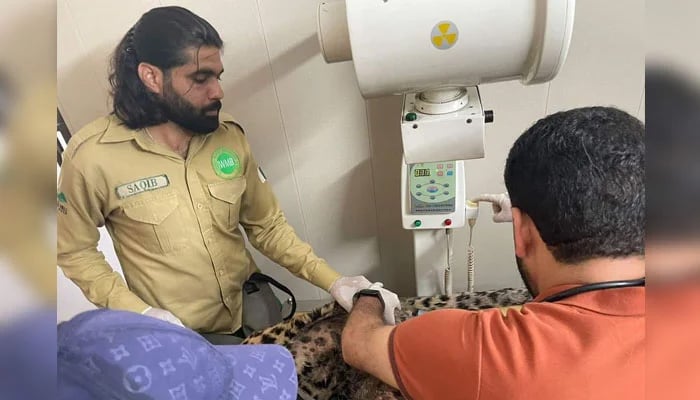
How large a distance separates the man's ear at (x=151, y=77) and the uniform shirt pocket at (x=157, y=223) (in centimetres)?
20

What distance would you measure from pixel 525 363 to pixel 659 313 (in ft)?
1.23

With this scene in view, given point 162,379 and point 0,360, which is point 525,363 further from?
point 0,360

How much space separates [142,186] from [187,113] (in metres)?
0.16

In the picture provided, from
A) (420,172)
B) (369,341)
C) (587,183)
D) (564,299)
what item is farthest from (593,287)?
(420,172)

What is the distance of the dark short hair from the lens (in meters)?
0.96

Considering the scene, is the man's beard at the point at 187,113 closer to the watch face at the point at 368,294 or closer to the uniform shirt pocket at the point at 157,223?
the uniform shirt pocket at the point at 157,223

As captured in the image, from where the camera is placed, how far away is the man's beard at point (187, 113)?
995 mm

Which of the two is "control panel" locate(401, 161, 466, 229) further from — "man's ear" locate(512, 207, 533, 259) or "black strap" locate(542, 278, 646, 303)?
"black strap" locate(542, 278, 646, 303)

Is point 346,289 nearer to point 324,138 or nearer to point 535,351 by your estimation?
point 324,138

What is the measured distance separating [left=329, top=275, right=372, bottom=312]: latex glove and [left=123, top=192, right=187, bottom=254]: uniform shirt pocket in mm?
333

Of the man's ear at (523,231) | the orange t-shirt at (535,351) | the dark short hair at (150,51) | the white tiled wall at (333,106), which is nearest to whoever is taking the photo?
the orange t-shirt at (535,351)

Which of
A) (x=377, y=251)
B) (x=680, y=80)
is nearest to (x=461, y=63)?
(x=680, y=80)

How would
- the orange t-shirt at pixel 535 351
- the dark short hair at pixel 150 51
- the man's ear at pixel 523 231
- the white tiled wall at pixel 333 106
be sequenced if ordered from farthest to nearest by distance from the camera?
the white tiled wall at pixel 333 106, the dark short hair at pixel 150 51, the man's ear at pixel 523 231, the orange t-shirt at pixel 535 351

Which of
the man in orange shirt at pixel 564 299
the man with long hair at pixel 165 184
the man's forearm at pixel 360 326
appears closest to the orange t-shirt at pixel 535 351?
the man in orange shirt at pixel 564 299
